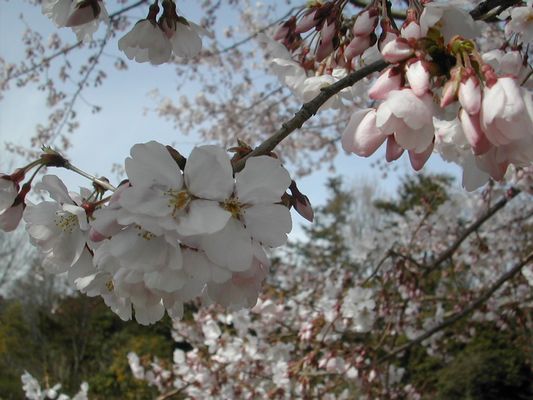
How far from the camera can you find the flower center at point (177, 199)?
1.98 ft

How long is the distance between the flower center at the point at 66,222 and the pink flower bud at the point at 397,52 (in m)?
0.52

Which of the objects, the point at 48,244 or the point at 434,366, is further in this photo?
the point at 434,366

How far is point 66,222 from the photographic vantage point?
78 centimetres

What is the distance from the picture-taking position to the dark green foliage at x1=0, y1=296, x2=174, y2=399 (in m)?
10.6

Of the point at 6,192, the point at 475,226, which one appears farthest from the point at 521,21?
the point at 475,226

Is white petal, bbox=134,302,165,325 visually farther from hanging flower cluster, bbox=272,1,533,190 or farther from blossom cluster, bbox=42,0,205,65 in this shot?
blossom cluster, bbox=42,0,205,65

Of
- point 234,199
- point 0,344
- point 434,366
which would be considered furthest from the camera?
point 0,344

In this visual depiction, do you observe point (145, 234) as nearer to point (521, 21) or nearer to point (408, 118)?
point (408, 118)

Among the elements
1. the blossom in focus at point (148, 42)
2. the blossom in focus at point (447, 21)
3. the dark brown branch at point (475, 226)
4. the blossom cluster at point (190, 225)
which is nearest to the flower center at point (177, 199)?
the blossom cluster at point (190, 225)

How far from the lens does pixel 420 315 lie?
392 cm

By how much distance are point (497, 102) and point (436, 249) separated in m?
4.92

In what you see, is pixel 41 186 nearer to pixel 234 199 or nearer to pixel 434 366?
pixel 234 199

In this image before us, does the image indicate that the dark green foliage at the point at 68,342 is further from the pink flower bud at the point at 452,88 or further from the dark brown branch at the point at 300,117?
the pink flower bud at the point at 452,88

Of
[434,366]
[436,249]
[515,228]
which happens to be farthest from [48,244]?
[434,366]
